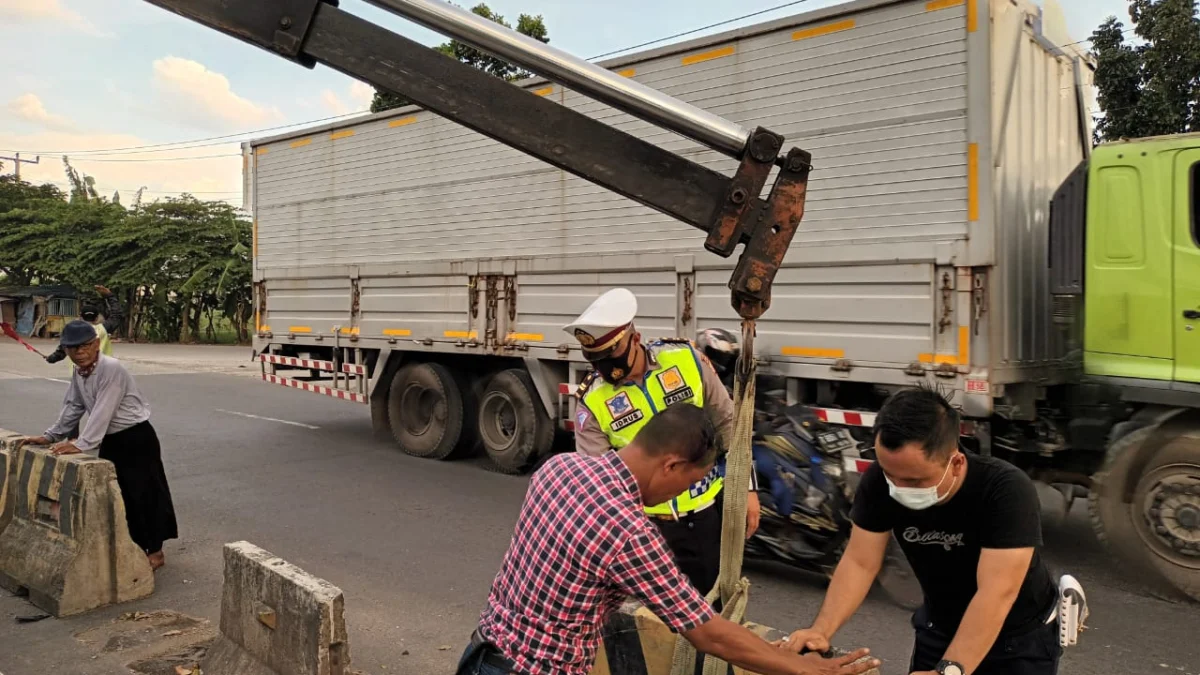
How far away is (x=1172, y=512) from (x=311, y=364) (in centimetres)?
867

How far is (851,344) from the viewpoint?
595 cm

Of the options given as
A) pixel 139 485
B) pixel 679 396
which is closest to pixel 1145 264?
pixel 679 396

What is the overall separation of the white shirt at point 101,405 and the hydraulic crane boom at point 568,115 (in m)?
3.15

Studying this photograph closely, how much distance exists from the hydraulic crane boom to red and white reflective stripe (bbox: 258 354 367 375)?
286 inches

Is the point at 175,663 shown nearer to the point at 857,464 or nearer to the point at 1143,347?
the point at 857,464

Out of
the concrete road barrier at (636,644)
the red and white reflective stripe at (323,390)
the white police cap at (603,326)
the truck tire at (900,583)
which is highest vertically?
the white police cap at (603,326)

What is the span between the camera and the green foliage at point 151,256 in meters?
30.4

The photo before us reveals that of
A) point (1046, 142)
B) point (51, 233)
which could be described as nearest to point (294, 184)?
point (1046, 142)

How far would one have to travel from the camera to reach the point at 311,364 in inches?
411

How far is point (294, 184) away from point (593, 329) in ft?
27.5

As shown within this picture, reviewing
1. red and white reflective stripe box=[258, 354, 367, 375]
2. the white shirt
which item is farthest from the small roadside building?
the white shirt

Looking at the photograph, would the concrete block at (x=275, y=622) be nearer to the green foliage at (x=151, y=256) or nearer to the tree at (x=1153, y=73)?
the tree at (x=1153, y=73)

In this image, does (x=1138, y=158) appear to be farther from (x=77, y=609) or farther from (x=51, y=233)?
(x=51, y=233)

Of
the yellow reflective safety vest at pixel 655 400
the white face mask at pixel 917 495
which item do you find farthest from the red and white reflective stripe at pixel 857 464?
the white face mask at pixel 917 495
